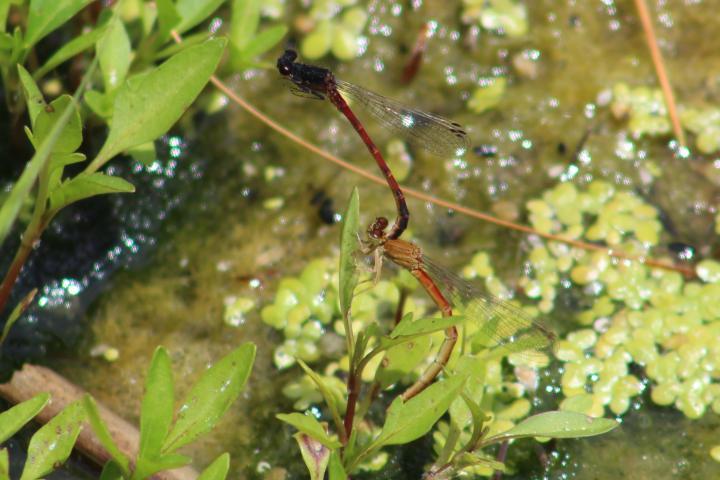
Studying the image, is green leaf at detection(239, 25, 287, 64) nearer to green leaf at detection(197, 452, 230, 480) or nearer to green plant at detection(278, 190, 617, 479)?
green plant at detection(278, 190, 617, 479)

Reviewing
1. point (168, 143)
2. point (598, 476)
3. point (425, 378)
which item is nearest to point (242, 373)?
point (425, 378)

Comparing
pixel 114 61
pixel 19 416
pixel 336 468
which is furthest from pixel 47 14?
pixel 336 468

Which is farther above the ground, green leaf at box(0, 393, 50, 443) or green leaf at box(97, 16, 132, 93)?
green leaf at box(97, 16, 132, 93)

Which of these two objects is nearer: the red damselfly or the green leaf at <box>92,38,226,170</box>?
the green leaf at <box>92,38,226,170</box>

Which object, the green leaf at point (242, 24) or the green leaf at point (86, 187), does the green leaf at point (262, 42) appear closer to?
the green leaf at point (242, 24)

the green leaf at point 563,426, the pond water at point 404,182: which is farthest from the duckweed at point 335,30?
the green leaf at point 563,426

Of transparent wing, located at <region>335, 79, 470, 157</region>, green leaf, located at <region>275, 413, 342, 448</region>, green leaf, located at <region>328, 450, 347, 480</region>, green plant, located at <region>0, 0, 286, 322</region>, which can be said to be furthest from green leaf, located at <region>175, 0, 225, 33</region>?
green leaf, located at <region>328, 450, 347, 480</region>
